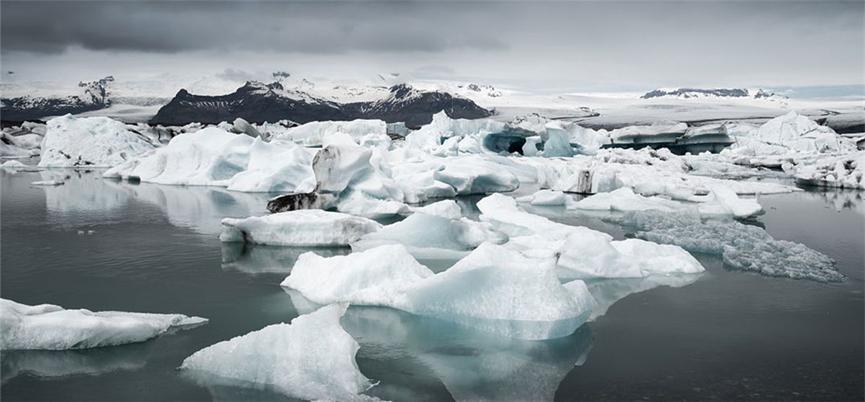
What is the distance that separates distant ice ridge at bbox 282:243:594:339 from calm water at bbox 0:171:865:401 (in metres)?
0.11

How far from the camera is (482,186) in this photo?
15227mm

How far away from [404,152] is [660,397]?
52.4 feet

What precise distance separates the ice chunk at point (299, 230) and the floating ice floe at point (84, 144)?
1732cm

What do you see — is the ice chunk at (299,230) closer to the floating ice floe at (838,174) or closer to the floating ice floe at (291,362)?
the floating ice floe at (291,362)

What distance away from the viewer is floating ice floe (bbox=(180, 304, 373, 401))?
3.38 meters

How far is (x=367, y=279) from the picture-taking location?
5.18m

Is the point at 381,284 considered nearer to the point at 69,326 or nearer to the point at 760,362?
the point at 69,326

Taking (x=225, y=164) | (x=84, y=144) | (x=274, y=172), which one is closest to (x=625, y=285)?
(x=274, y=172)

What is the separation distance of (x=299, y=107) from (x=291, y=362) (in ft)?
390

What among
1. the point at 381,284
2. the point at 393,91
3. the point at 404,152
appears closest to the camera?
the point at 381,284

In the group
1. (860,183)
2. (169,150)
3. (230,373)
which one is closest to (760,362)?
(230,373)

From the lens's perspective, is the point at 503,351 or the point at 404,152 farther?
the point at 404,152

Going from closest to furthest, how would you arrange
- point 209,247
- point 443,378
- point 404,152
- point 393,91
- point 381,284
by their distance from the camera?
1. point 443,378
2. point 381,284
3. point 209,247
4. point 404,152
5. point 393,91

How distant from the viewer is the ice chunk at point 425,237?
7055 millimetres
